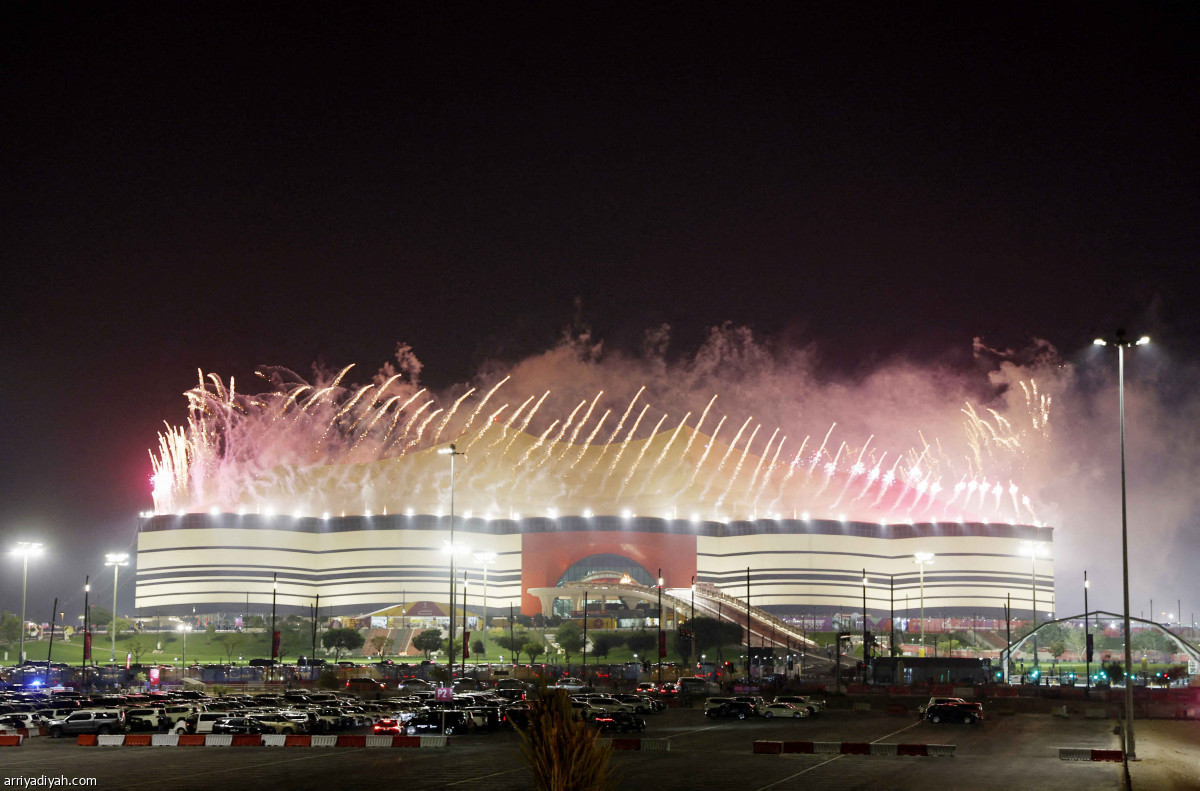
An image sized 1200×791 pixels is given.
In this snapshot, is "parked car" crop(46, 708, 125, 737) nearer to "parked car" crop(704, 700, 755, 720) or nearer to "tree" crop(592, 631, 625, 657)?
"parked car" crop(704, 700, 755, 720)

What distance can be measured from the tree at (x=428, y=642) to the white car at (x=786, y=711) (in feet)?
257

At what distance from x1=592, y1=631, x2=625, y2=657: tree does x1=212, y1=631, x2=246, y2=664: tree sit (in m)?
38.9

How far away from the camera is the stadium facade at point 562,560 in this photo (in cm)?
17012

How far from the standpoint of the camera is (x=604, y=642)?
130000 mm

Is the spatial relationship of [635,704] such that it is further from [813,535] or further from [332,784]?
[813,535]

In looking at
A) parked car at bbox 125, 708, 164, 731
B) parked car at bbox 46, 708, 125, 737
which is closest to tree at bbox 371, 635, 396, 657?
parked car at bbox 125, 708, 164, 731

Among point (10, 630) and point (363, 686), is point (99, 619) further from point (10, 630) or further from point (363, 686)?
point (363, 686)

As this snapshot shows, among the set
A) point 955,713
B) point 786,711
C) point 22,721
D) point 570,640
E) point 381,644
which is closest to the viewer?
point 22,721

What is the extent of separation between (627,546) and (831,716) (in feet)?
374

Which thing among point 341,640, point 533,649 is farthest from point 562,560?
point 533,649

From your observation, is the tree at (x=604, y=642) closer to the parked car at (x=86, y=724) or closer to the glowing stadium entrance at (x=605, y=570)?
the glowing stadium entrance at (x=605, y=570)

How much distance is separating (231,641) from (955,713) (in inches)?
3924

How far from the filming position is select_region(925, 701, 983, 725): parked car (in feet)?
178

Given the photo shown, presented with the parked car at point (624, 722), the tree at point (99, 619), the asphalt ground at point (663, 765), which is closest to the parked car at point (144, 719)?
the asphalt ground at point (663, 765)
